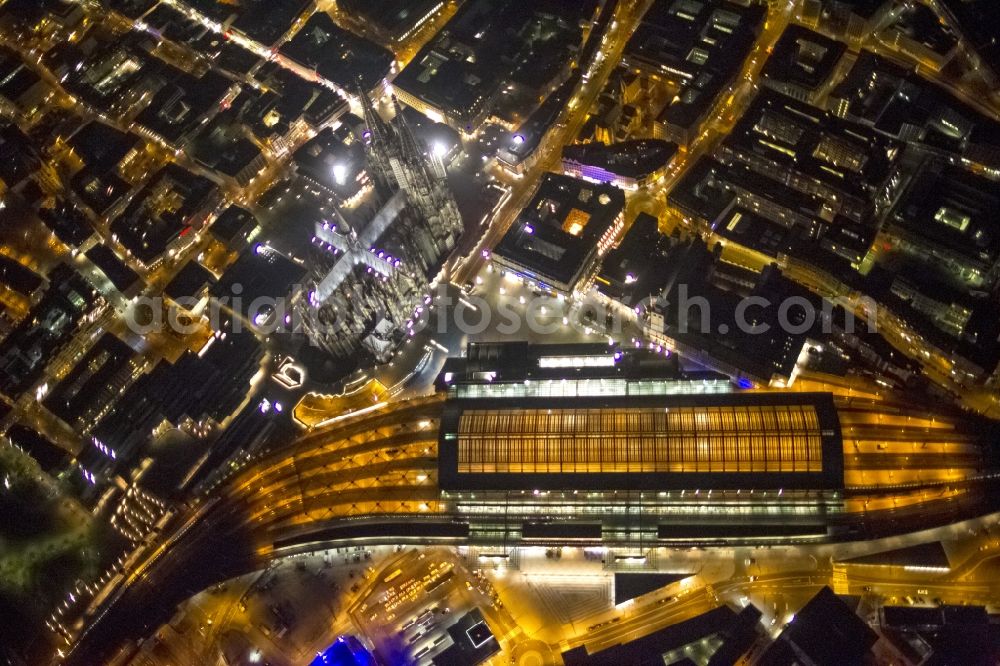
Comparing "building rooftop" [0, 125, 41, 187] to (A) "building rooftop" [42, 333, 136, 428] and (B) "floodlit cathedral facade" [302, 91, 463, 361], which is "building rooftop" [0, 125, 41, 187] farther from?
(B) "floodlit cathedral facade" [302, 91, 463, 361]

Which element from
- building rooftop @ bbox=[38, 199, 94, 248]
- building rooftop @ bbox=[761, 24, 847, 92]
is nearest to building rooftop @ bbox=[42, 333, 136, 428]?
building rooftop @ bbox=[38, 199, 94, 248]

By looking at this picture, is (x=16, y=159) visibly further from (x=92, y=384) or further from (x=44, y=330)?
(x=92, y=384)

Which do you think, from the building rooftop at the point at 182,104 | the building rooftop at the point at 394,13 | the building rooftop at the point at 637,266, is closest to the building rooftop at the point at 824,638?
the building rooftop at the point at 637,266

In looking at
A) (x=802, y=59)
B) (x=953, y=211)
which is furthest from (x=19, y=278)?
(x=953, y=211)

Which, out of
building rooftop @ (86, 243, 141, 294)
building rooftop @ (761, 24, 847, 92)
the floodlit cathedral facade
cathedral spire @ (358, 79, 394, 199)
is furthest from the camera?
building rooftop @ (761, 24, 847, 92)

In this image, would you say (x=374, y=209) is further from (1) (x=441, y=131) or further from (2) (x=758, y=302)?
(2) (x=758, y=302)

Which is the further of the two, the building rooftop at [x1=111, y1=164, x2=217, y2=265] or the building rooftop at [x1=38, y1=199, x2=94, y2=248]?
the building rooftop at [x1=38, y1=199, x2=94, y2=248]

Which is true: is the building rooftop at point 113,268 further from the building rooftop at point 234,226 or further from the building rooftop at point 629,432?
the building rooftop at point 629,432

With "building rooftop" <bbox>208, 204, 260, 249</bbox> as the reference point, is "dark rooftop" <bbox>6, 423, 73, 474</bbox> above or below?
below
